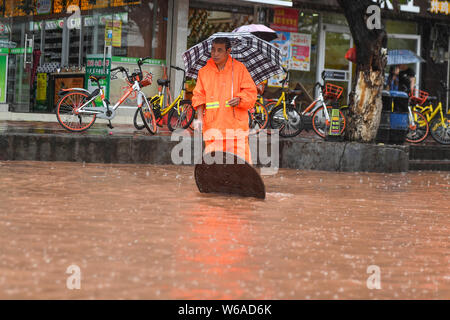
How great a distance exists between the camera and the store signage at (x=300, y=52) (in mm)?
22438

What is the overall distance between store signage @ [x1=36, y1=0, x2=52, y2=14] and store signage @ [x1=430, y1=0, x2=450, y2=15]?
35.9 feet

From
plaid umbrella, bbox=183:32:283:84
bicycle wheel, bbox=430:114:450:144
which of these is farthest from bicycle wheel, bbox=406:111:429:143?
plaid umbrella, bbox=183:32:283:84

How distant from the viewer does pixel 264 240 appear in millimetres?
6535

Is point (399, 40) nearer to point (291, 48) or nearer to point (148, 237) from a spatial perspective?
point (291, 48)

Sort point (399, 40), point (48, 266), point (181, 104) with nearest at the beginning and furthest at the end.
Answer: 1. point (48, 266)
2. point (181, 104)
3. point (399, 40)

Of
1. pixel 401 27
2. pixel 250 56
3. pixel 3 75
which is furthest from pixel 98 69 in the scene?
pixel 401 27

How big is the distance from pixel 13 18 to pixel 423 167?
9432mm

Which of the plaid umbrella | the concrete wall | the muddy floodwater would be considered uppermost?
the plaid umbrella

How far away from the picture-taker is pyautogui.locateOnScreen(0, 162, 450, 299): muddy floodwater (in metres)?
4.81

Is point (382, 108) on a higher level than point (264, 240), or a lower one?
higher

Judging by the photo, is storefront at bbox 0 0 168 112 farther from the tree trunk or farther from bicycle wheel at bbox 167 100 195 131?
the tree trunk

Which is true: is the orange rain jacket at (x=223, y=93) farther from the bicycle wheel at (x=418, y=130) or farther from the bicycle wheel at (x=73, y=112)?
the bicycle wheel at (x=418, y=130)
